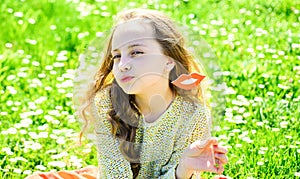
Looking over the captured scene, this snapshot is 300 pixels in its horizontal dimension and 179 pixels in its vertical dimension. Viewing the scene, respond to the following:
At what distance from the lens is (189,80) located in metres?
2.60

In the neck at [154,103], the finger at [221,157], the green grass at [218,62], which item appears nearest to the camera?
the finger at [221,157]

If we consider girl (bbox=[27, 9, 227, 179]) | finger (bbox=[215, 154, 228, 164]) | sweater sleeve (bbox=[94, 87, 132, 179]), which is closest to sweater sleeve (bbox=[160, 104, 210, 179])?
girl (bbox=[27, 9, 227, 179])

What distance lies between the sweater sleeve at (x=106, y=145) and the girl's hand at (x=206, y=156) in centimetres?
29

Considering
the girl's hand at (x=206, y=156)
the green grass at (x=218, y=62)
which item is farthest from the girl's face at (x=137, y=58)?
the girl's hand at (x=206, y=156)

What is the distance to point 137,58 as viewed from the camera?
8.60ft

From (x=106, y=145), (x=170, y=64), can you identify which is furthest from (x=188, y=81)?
(x=106, y=145)

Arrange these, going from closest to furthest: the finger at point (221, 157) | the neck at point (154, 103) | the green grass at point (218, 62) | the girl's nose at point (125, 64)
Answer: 1. the finger at point (221, 157)
2. the girl's nose at point (125, 64)
3. the neck at point (154, 103)
4. the green grass at point (218, 62)

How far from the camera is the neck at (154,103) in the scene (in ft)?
9.05

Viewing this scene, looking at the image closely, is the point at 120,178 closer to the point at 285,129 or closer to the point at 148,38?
the point at 148,38

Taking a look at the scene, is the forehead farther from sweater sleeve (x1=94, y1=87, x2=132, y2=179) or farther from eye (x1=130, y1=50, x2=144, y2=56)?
sweater sleeve (x1=94, y1=87, x2=132, y2=179)

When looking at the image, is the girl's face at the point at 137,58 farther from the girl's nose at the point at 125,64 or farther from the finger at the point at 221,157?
the finger at the point at 221,157

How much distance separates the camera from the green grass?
3.38 m

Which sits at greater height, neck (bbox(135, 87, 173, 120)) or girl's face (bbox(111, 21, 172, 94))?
girl's face (bbox(111, 21, 172, 94))

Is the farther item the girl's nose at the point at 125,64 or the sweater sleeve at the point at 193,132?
the sweater sleeve at the point at 193,132
